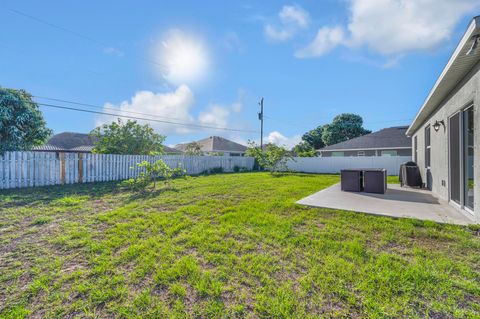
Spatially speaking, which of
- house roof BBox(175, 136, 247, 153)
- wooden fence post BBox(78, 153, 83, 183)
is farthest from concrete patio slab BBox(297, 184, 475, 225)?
house roof BBox(175, 136, 247, 153)

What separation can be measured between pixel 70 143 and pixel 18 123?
61.4 feet

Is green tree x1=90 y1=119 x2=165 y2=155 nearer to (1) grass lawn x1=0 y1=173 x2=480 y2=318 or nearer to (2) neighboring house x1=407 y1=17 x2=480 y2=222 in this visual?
(1) grass lawn x1=0 y1=173 x2=480 y2=318

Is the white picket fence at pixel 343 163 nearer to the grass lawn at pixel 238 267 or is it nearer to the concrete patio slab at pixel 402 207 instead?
the concrete patio slab at pixel 402 207

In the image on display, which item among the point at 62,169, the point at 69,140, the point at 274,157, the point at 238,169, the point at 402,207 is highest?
the point at 69,140

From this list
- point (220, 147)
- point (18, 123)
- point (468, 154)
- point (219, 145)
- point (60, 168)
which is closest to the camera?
point (468, 154)

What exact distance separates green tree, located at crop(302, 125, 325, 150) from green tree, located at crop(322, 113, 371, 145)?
2962 mm

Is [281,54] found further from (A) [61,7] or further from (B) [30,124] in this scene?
(B) [30,124]

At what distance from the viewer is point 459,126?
4.23 m

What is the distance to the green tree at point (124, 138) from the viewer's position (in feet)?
37.4

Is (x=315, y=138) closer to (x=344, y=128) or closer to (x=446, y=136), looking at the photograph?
(x=344, y=128)

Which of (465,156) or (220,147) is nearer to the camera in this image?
(465,156)

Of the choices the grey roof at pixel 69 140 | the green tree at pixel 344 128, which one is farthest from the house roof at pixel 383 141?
the grey roof at pixel 69 140

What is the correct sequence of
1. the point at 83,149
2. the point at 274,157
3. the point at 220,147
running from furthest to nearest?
the point at 220,147, the point at 83,149, the point at 274,157

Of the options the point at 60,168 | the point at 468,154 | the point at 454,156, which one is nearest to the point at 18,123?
the point at 60,168
